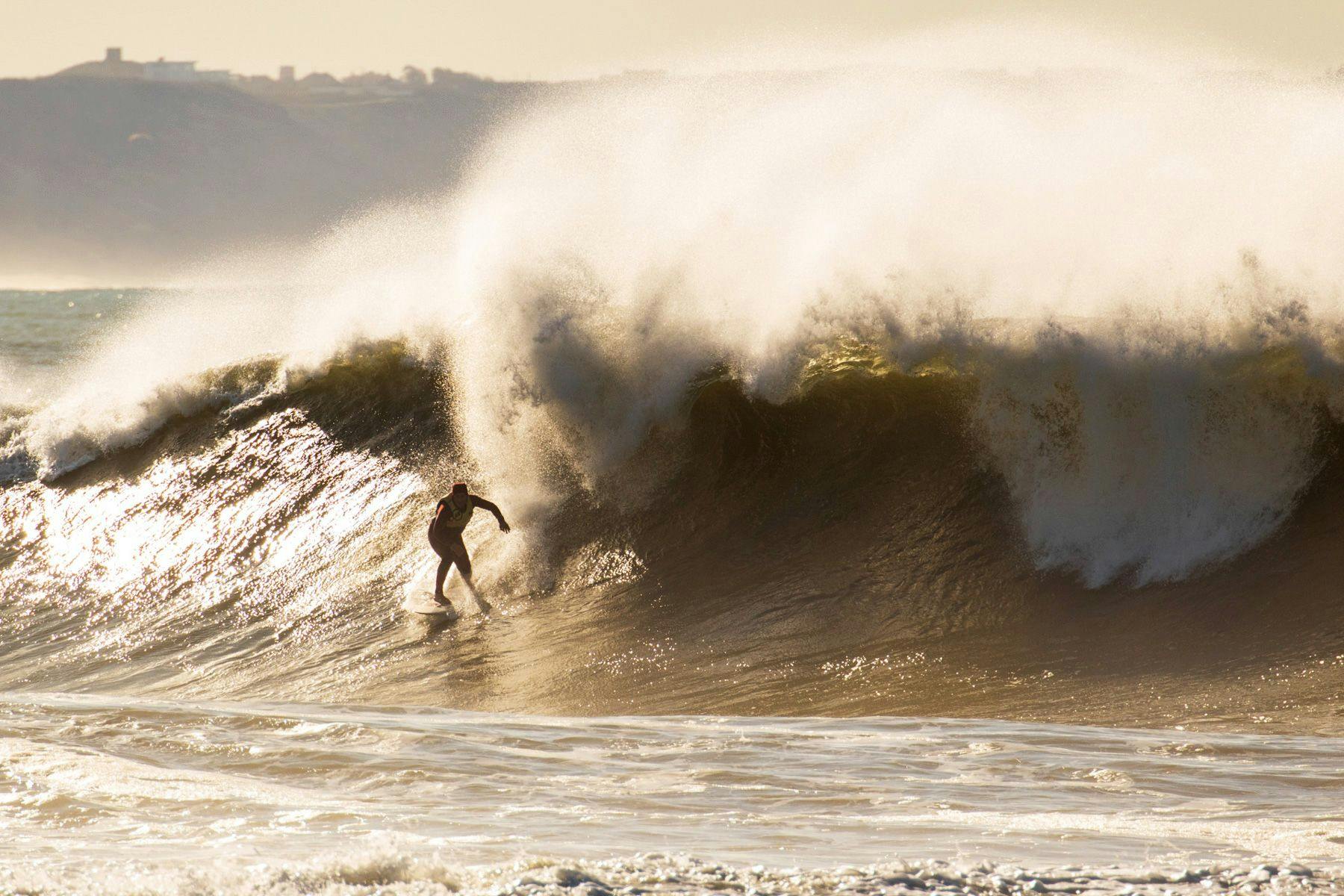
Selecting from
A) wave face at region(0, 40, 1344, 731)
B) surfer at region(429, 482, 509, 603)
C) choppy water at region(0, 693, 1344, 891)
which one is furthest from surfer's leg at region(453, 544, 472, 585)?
choppy water at region(0, 693, 1344, 891)

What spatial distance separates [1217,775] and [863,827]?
5.64 feet

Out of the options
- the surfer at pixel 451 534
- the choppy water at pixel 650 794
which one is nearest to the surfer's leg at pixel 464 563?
the surfer at pixel 451 534

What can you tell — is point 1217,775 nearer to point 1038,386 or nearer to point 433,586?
point 1038,386

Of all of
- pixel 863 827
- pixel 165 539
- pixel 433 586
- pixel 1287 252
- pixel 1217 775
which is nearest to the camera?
pixel 863 827

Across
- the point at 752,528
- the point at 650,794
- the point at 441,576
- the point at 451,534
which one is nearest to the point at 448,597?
the point at 441,576

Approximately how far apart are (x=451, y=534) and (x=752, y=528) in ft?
6.79

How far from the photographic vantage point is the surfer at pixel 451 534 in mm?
10516

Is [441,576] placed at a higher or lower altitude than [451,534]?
lower

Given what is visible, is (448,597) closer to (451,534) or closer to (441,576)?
(441,576)

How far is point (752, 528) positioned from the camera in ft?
35.0

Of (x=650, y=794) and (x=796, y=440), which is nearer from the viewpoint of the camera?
(x=650, y=794)

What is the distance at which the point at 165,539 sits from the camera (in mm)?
12727

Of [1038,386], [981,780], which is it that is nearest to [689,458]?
[1038,386]

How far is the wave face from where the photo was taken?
8.84 m
